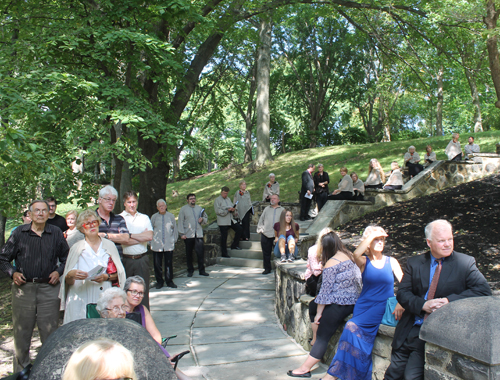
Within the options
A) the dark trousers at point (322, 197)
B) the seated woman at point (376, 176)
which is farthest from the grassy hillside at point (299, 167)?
the seated woman at point (376, 176)

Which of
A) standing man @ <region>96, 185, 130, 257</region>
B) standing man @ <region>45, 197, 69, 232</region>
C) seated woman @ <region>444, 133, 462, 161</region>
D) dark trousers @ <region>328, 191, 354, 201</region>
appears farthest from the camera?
seated woman @ <region>444, 133, 462, 161</region>

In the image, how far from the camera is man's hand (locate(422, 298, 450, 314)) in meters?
3.21

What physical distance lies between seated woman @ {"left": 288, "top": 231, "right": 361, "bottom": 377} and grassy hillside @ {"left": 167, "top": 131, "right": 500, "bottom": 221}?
10.8 m

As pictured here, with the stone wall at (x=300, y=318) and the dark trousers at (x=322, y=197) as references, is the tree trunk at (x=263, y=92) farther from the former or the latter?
the stone wall at (x=300, y=318)

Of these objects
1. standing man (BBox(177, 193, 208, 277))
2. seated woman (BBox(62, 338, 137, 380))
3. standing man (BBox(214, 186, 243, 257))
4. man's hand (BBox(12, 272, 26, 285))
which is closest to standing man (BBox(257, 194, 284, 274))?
standing man (BBox(177, 193, 208, 277))

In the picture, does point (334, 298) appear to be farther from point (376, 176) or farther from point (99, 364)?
point (376, 176)

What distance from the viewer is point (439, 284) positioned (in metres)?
3.38

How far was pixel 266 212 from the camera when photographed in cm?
974

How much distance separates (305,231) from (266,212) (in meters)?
1.68

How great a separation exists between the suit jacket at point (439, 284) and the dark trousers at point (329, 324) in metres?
1.04

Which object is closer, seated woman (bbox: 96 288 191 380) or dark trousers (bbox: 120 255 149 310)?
seated woman (bbox: 96 288 191 380)

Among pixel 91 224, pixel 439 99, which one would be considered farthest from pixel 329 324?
pixel 439 99

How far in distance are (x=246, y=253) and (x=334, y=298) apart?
6.99m

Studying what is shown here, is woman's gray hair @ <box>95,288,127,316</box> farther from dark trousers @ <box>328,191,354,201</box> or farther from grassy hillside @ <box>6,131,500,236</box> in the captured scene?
grassy hillside @ <box>6,131,500,236</box>
